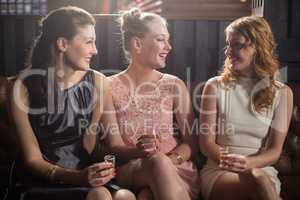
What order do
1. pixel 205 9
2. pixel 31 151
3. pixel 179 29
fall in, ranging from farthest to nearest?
1. pixel 205 9
2. pixel 179 29
3. pixel 31 151

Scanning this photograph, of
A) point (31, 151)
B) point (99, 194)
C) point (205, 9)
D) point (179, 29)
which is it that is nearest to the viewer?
point (99, 194)

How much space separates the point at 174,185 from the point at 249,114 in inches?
14.1

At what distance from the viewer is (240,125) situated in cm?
141

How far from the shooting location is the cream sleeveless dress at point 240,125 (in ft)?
4.61

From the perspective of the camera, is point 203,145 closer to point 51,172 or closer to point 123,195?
point 123,195

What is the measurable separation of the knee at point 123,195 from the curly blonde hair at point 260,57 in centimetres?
48

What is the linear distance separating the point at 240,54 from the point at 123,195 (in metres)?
0.58

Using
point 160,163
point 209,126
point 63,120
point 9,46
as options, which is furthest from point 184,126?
point 9,46

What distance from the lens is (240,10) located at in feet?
4.75

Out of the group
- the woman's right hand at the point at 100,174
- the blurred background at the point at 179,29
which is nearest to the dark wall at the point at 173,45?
the blurred background at the point at 179,29

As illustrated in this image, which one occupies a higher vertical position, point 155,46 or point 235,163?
point 155,46

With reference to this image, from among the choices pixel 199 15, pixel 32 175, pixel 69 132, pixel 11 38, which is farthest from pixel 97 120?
pixel 199 15

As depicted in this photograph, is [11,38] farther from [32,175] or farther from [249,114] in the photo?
[249,114]

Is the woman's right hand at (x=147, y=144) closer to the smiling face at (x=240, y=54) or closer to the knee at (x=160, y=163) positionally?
the knee at (x=160, y=163)
